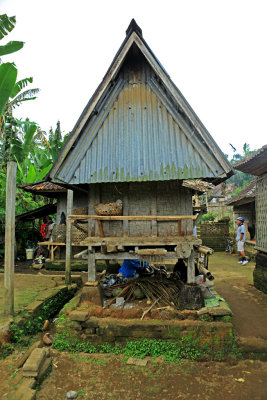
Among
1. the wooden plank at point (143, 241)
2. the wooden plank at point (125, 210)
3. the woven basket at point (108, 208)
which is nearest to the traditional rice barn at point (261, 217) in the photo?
the wooden plank at point (143, 241)

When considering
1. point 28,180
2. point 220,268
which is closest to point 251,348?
point 220,268

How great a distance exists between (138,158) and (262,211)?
17.8 feet

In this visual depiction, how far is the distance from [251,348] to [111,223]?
159 inches

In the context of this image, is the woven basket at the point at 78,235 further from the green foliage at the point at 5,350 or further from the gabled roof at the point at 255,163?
the gabled roof at the point at 255,163

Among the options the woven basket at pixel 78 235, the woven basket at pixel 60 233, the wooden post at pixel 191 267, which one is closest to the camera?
the wooden post at pixel 191 267

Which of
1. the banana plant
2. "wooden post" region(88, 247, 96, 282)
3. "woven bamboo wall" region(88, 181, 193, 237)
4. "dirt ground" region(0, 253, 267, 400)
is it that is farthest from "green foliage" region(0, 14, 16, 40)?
"dirt ground" region(0, 253, 267, 400)

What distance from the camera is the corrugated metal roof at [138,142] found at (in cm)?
593

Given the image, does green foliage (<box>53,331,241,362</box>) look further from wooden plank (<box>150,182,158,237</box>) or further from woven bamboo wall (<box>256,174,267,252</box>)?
woven bamboo wall (<box>256,174,267,252</box>)

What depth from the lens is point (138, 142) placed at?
6180 millimetres

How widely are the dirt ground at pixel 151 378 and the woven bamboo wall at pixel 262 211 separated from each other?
3.72 metres

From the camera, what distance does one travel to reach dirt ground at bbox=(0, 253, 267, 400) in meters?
4.08

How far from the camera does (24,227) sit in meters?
15.5

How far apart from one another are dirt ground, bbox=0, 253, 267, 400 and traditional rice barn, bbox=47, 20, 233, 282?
1.91m

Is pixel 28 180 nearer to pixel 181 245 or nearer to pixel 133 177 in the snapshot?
pixel 133 177
